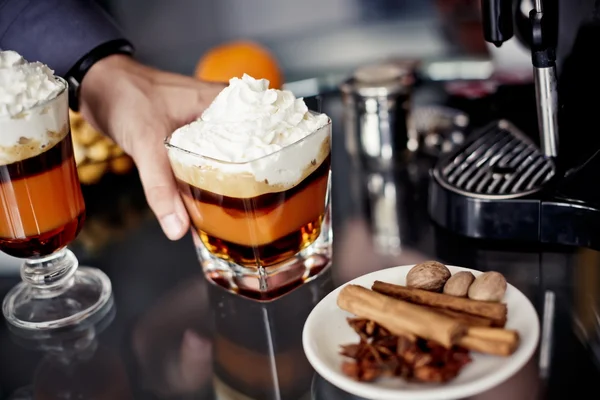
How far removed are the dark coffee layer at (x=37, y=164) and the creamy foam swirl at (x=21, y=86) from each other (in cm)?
6

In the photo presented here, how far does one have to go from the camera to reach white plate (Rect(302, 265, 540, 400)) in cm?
65

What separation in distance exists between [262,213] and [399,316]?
0.64 ft

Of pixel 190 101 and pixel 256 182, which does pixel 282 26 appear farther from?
pixel 256 182

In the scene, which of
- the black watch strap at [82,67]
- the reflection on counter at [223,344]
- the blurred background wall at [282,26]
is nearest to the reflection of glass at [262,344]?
the reflection on counter at [223,344]

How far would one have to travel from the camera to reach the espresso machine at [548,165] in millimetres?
865

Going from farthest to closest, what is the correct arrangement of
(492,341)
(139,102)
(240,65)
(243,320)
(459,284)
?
(240,65)
(139,102)
(243,320)
(459,284)
(492,341)

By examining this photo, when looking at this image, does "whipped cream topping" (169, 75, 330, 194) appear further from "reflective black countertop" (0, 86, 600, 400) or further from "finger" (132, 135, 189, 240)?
"reflective black countertop" (0, 86, 600, 400)

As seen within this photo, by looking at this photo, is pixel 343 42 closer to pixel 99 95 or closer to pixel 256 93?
pixel 99 95

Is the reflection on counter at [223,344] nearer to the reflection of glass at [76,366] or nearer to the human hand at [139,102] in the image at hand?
the reflection of glass at [76,366]

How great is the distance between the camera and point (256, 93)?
33.9 inches

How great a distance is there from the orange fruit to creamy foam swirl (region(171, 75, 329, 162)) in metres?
0.54

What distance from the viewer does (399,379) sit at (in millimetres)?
699

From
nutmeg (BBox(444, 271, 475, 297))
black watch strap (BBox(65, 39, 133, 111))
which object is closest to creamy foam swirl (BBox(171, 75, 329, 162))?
nutmeg (BBox(444, 271, 475, 297))

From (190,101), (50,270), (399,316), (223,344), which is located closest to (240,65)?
(190,101)
